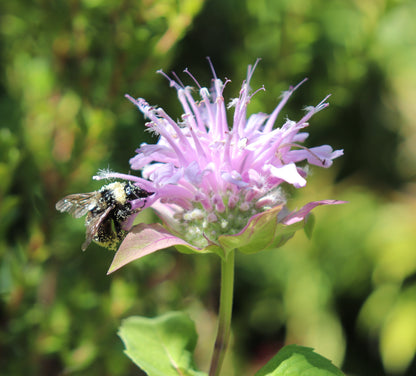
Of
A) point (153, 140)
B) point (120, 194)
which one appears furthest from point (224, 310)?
point (153, 140)

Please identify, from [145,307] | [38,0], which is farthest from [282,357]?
[38,0]

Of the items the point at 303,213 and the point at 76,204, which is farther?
the point at 76,204

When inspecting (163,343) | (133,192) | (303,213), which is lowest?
(163,343)

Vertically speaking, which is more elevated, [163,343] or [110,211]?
[110,211]

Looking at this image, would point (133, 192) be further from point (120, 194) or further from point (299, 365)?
point (299, 365)

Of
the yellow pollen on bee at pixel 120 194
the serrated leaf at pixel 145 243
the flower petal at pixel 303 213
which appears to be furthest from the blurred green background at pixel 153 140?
the flower petal at pixel 303 213

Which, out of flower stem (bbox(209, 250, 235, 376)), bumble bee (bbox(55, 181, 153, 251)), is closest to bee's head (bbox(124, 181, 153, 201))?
bumble bee (bbox(55, 181, 153, 251))

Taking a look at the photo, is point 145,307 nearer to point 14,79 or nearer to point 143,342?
point 143,342
